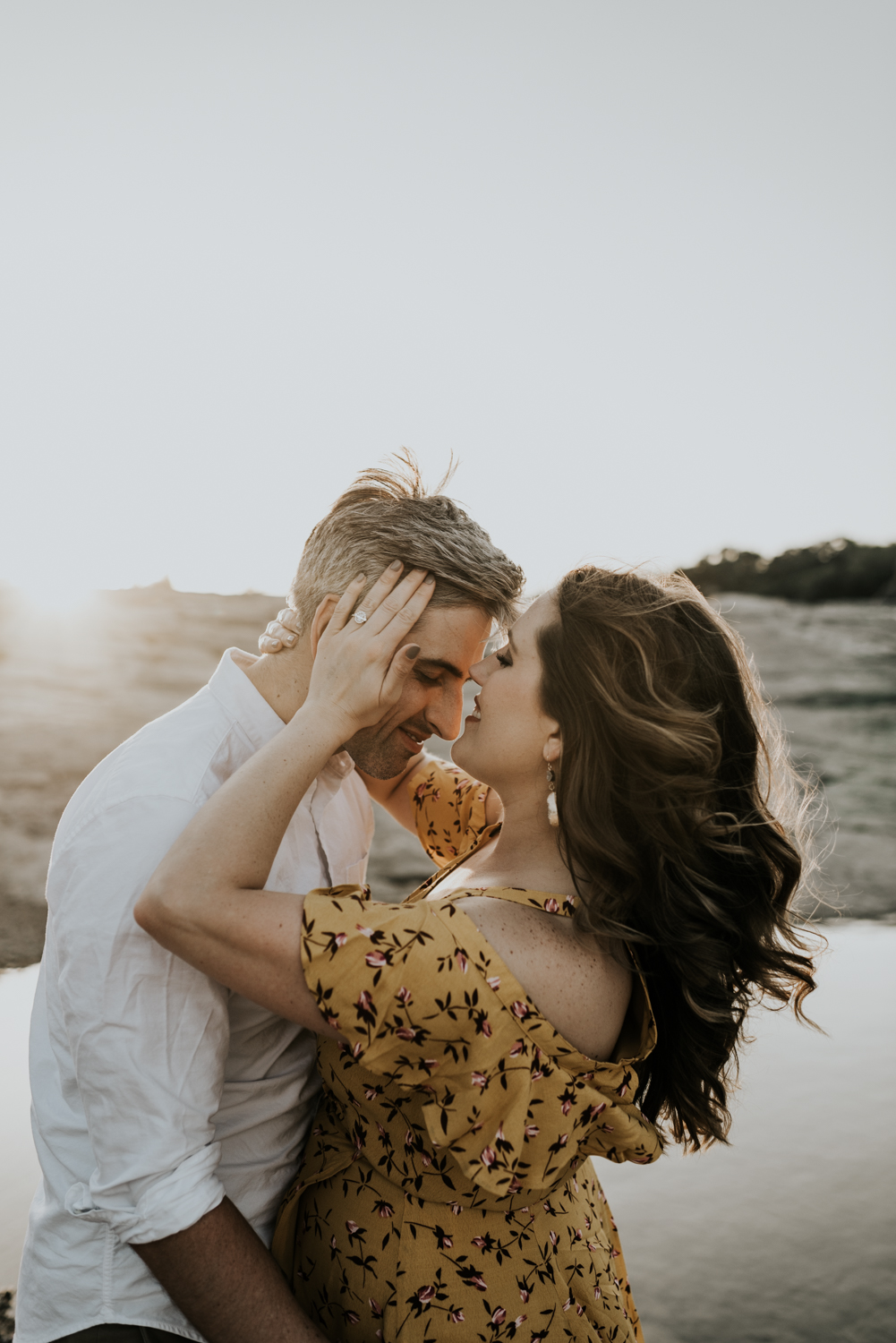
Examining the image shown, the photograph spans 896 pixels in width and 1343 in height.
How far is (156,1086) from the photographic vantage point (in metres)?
1.51

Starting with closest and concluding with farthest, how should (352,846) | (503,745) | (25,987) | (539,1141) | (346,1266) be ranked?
(539,1141) < (346,1266) < (503,745) < (352,846) < (25,987)

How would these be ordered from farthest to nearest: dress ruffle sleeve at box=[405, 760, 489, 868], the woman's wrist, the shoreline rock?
1. the shoreline rock
2. dress ruffle sleeve at box=[405, 760, 489, 868]
3. the woman's wrist

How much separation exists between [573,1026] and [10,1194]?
2.51 metres

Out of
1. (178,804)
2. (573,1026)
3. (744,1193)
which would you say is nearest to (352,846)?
(178,804)

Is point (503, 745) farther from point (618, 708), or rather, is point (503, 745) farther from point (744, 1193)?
point (744, 1193)

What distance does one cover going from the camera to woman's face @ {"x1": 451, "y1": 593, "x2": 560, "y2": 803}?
1.95 metres

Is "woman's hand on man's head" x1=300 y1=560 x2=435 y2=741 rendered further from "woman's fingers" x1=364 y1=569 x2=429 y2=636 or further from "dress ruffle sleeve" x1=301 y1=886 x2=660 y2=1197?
"dress ruffle sleeve" x1=301 y1=886 x2=660 y2=1197

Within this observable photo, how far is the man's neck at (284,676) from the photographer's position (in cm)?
199

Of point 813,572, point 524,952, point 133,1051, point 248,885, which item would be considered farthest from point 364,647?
point 813,572

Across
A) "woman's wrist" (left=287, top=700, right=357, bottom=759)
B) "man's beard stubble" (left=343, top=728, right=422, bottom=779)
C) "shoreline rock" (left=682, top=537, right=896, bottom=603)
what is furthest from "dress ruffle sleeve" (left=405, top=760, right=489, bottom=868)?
"shoreline rock" (left=682, top=537, right=896, bottom=603)

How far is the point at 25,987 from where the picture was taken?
13.9 ft

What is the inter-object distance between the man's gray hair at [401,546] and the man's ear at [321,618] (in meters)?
0.03

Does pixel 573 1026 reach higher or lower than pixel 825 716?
higher

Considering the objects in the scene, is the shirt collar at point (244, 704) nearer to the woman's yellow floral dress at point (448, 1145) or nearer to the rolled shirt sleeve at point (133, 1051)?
the rolled shirt sleeve at point (133, 1051)
